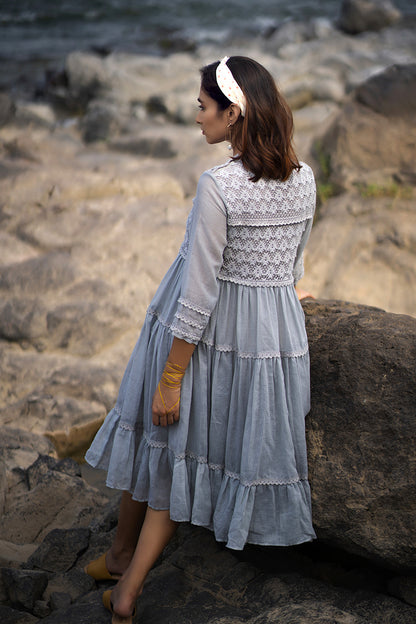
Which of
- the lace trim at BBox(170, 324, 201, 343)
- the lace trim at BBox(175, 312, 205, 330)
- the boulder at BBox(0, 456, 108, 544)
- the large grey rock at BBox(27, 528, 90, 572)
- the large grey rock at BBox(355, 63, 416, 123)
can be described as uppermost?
the large grey rock at BBox(355, 63, 416, 123)

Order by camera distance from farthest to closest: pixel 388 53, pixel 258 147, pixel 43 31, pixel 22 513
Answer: pixel 43 31 → pixel 388 53 → pixel 22 513 → pixel 258 147

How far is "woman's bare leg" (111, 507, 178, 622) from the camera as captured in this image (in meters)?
2.05

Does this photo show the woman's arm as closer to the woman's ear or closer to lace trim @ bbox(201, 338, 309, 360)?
lace trim @ bbox(201, 338, 309, 360)

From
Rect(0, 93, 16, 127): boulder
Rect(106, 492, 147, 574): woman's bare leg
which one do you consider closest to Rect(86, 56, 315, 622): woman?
Rect(106, 492, 147, 574): woman's bare leg

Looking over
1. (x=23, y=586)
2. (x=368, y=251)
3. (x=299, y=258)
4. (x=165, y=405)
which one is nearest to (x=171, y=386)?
(x=165, y=405)

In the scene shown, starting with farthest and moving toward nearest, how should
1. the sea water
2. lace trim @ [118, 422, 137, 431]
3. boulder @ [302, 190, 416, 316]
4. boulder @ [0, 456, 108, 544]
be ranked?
the sea water
boulder @ [302, 190, 416, 316]
boulder @ [0, 456, 108, 544]
lace trim @ [118, 422, 137, 431]

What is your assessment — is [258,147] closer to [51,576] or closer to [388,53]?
[51,576]

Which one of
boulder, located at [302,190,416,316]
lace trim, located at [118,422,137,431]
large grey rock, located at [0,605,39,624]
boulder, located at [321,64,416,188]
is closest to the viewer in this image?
lace trim, located at [118,422,137,431]

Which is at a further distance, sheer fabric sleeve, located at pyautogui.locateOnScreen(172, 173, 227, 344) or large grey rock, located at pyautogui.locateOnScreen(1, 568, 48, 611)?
large grey rock, located at pyautogui.locateOnScreen(1, 568, 48, 611)

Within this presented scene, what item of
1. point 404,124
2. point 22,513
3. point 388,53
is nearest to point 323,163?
point 404,124

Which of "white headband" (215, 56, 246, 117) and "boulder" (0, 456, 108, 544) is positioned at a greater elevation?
"white headband" (215, 56, 246, 117)

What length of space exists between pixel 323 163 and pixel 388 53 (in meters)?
6.74

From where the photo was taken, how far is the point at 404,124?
5.43 metres

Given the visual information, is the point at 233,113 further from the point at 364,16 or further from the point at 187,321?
the point at 364,16
